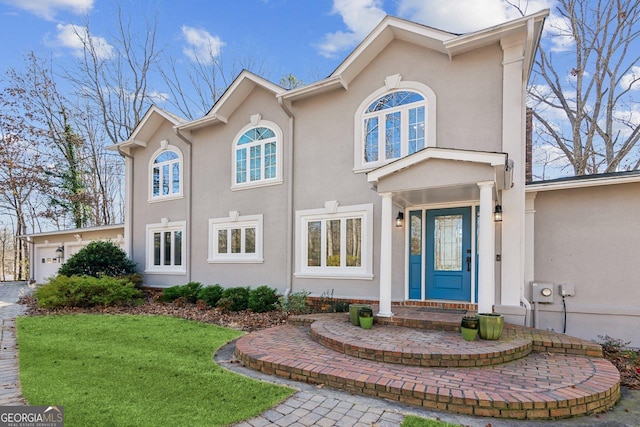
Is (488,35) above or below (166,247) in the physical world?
above

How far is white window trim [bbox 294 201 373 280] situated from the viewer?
8344 mm

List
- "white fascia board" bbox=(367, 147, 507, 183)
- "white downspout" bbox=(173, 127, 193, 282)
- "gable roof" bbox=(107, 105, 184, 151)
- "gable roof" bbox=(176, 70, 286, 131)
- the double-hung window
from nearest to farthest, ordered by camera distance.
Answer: "white fascia board" bbox=(367, 147, 507, 183) < "gable roof" bbox=(176, 70, 286, 131) < "white downspout" bbox=(173, 127, 193, 282) < the double-hung window < "gable roof" bbox=(107, 105, 184, 151)

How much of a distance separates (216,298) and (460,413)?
757cm

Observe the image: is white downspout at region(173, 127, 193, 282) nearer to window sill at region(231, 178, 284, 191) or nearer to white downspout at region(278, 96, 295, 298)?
window sill at region(231, 178, 284, 191)

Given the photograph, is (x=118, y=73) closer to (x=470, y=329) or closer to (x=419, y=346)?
(x=419, y=346)

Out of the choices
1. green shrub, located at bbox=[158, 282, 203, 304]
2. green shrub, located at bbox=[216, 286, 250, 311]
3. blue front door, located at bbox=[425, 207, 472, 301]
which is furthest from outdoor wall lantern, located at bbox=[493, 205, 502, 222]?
green shrub, located at bbox=[158, 282, 203, 304]

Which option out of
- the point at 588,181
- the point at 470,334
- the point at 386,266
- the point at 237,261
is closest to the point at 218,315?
the point at 237,261

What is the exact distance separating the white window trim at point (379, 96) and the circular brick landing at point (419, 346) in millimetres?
3971

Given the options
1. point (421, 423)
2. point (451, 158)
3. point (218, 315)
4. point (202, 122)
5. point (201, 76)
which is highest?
point (201, 76)

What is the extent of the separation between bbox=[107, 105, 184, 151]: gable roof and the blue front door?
920cm

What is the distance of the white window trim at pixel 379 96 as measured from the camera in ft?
25.2

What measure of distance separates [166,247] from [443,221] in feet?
31.3

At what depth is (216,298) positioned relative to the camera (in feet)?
32.0

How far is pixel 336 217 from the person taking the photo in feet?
29.1
